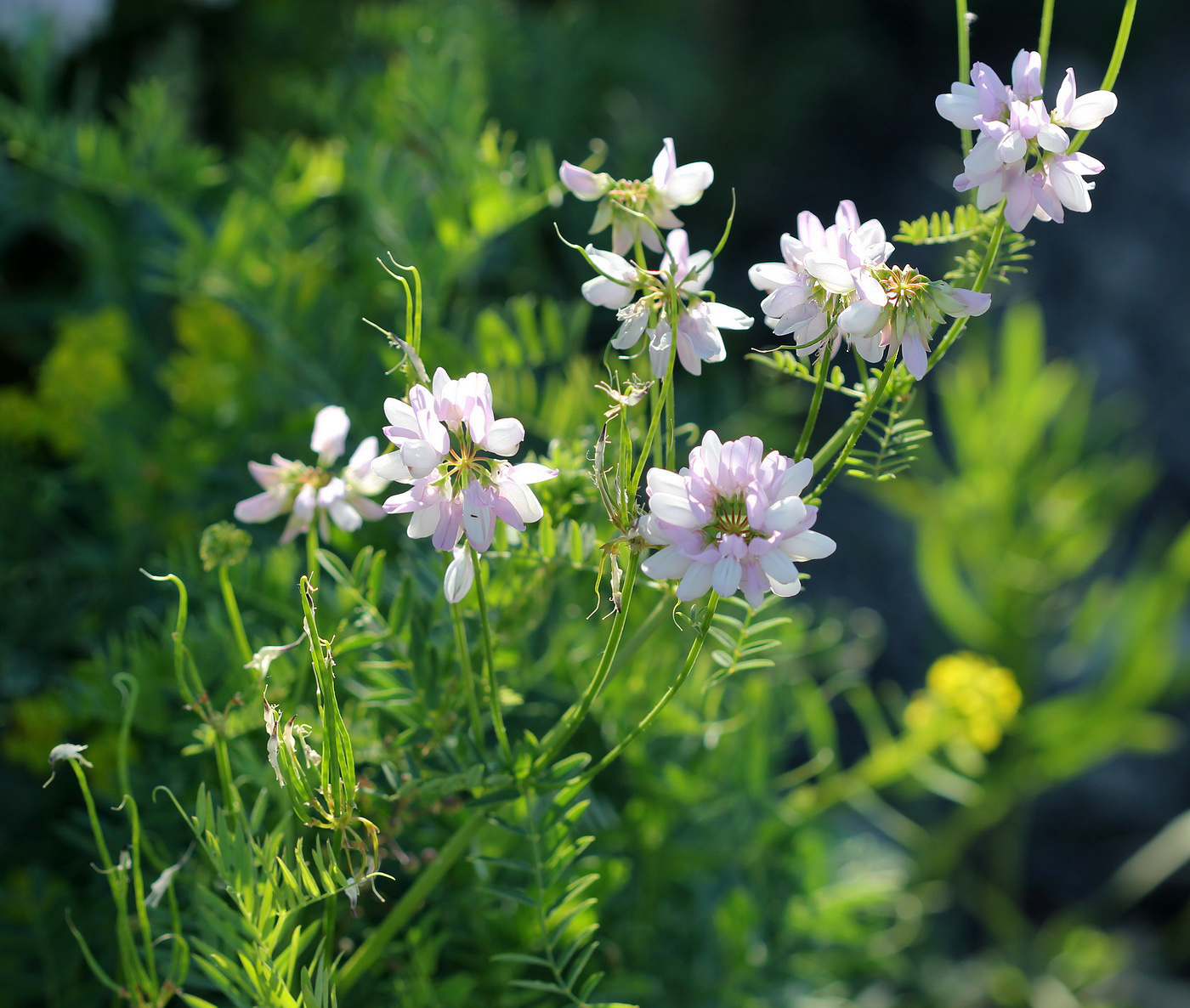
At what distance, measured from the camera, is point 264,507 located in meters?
0.44

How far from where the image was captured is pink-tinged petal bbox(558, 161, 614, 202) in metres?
0.40

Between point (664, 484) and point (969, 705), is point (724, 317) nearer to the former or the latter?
point (664, 484)

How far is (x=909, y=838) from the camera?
1036mm

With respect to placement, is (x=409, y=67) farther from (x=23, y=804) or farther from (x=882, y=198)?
(x=882, y=198)

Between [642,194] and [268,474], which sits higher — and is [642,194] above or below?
above

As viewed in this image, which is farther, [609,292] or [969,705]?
[969,705]

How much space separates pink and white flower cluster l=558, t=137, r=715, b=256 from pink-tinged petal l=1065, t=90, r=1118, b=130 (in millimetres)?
132

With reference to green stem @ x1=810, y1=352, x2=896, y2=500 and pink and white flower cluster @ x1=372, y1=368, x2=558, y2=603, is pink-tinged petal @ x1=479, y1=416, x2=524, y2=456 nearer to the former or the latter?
pink and white flower cluster @ x1=372, y1=368, x2=558, y2=603

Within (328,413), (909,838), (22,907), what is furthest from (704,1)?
(22,907)

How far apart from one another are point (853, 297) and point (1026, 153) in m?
0.08

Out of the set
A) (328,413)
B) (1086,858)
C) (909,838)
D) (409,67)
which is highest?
(409,67)

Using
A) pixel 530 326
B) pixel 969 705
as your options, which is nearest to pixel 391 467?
pixel 530 326

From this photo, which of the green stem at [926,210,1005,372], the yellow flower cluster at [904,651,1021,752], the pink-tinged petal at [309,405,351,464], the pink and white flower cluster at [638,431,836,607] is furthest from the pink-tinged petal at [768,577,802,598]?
the yellow flower cluster at [904,651,1021,752]

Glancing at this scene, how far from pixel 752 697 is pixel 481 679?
0.91 feet
